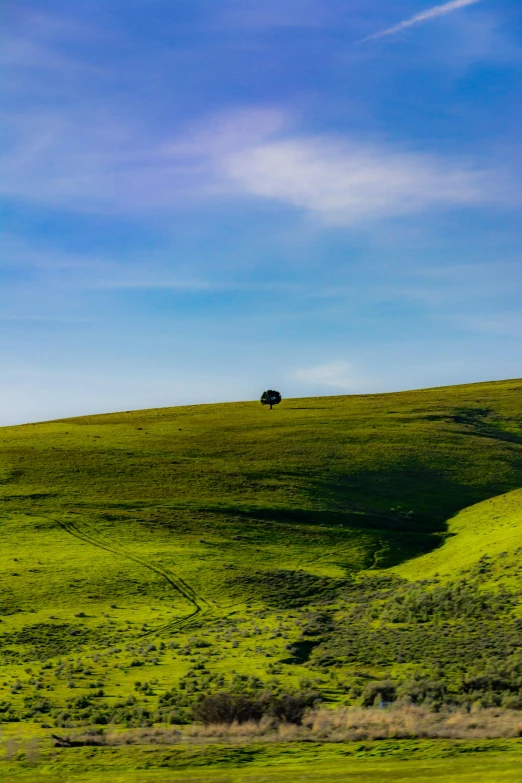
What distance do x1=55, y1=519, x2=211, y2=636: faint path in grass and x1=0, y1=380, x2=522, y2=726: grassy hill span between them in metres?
0.22

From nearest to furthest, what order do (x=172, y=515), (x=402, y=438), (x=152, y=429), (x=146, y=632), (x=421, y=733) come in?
(x=421, y=733)
(x=146, y=632)
(x=172, y=515)
(x=402, y=438)
(x=152, y=429)

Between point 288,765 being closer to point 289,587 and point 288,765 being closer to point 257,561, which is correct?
point 289,587

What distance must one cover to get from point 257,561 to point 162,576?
8.03 metres

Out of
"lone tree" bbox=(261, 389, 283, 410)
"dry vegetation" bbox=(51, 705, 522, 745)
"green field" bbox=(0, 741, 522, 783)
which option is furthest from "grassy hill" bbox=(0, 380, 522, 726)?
"lone tree" bbox=(261, 389, 283, 410)

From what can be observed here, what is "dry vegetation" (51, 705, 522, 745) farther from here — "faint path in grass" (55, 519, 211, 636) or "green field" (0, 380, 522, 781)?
"faint path in grass" (55, 519, 211, 636)

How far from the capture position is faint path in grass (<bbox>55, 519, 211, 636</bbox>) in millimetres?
48812

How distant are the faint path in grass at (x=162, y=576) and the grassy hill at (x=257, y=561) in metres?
0.22

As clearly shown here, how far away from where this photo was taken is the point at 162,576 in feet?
190

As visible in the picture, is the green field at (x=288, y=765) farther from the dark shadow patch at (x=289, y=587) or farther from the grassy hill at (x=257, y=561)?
the dark shadow patch at (x=289, y=587)

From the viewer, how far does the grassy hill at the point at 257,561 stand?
36000 millimetres

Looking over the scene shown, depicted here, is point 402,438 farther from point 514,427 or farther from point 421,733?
point 421,733

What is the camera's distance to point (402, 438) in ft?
333

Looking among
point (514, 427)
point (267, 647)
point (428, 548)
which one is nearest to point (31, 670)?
point (267, 647)

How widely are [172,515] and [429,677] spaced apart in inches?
1608
